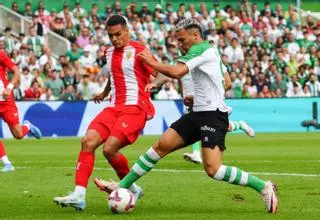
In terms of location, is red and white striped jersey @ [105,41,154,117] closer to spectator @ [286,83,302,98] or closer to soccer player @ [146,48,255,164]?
soccer player @ [146,48,255,164]

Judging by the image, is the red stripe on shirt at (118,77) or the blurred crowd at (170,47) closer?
the red stripe on shirt at (118,77)

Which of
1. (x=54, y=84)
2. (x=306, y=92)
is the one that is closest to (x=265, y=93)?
(x=306, y=92)

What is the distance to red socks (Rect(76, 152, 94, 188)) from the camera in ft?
39.3

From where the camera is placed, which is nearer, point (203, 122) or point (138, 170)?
point (203, 122)

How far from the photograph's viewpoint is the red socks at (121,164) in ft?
42.0

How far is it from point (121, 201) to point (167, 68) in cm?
162

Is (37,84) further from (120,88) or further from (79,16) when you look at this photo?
(120,88)

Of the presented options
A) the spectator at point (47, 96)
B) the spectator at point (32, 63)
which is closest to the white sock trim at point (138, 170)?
the spectator at point (47, 96)

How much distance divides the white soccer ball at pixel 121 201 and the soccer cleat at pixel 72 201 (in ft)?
1.05

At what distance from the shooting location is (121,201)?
11758mm

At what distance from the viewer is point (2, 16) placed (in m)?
35.8

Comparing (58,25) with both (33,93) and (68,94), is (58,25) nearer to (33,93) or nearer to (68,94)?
(68,94)

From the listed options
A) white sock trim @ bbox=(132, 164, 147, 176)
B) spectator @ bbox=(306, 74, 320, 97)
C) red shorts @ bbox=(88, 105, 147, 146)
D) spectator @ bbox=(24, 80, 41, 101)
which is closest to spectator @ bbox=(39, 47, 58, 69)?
spectator @ bbox=(24, 80, 41, 101)

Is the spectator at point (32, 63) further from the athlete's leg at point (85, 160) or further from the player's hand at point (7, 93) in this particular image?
the athlete's leg at point (85, 160)
